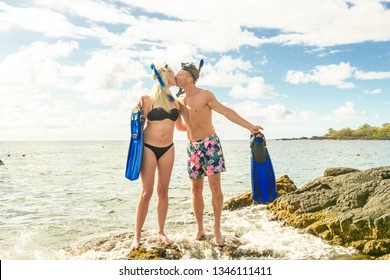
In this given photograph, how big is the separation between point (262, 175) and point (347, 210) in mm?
2096

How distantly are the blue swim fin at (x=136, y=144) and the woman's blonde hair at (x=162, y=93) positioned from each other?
30 cm

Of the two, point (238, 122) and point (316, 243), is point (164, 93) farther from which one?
point (316, 243)

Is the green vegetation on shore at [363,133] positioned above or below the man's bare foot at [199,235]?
above

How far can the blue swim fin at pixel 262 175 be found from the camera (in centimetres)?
689

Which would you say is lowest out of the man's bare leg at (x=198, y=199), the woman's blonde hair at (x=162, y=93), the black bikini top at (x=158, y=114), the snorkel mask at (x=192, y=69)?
the man's bare leg at (x=198, y=199)

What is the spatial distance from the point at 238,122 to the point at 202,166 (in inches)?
35.0

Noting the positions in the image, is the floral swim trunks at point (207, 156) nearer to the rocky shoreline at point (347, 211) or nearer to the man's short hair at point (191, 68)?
the man's short hair at point (191, 68)

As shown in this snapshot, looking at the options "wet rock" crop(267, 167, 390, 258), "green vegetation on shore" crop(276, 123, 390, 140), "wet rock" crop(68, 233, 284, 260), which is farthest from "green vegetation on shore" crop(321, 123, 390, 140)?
"wet rock" crop(68, 233, 284, 260)

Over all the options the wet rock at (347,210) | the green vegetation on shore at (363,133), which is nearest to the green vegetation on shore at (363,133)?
the green vegetation on shore at (363,133)

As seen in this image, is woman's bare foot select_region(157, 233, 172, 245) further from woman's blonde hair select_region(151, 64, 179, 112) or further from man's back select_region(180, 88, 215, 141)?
woman's blonde hair select_region(151, 64, 179, 112)

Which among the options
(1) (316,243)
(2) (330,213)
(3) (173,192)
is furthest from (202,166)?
(3) (173,192)

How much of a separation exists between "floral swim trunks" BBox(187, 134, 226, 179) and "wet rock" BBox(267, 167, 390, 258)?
2550 millimetres
